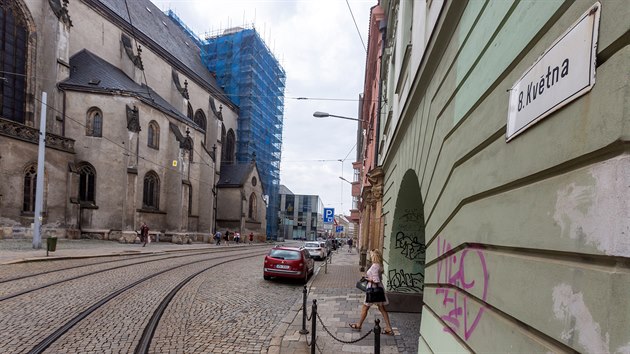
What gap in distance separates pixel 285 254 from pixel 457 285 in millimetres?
11500

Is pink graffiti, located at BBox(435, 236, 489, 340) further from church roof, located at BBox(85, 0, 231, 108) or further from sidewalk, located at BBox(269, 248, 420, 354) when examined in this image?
church roof, located at BBox(85, 0, 231, 108)

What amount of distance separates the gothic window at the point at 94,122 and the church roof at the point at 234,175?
64.0 ft

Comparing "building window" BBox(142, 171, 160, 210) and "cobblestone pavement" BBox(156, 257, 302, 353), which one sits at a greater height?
"building window" BBox(142, 171, 160, 210)

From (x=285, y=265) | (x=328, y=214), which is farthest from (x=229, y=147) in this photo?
(x=285, y=265)

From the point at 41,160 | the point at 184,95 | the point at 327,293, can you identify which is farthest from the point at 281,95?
the point at 327,293

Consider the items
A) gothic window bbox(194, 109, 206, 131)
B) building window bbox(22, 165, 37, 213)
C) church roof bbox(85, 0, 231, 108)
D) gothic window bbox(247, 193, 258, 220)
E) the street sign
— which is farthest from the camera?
gothic window bbox(247, 193, 258, 220)

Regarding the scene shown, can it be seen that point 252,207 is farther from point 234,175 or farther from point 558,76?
point 558,76

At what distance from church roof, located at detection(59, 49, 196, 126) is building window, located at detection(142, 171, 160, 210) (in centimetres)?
634

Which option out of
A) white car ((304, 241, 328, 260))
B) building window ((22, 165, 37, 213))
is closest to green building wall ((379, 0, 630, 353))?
white car ((304, 241, 328, 260))

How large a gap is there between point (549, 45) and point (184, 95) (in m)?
42.8

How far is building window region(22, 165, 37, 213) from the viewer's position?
913 inches

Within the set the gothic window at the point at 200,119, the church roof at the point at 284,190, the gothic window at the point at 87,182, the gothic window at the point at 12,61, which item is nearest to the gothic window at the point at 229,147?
the gothic window at the point at 200,119

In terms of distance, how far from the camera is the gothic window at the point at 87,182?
91.5 feet

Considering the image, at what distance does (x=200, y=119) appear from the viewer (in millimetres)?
46531
